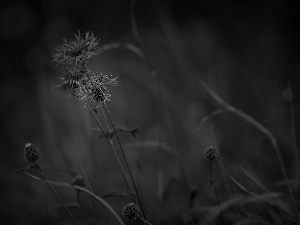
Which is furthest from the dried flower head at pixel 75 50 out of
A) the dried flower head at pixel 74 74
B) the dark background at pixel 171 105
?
the dark background at pixel 171 105

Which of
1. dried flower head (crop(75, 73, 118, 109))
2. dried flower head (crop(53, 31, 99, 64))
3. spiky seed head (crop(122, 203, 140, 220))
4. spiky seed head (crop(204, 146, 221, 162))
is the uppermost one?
dried flower head (crop(53, 31, 99, 64))

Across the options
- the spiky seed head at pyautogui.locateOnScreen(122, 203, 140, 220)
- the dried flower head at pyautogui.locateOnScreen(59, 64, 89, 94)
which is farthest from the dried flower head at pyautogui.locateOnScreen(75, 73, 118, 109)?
the spiky seed head at pyautogui.locateOnScreen(122, 203, 140, 220)

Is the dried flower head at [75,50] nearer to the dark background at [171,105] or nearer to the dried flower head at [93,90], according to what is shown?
the dried flower head at [93,90]

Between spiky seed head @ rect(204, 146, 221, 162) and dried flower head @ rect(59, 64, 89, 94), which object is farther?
spiky seed head @ rect(204, 146, 221, 162)

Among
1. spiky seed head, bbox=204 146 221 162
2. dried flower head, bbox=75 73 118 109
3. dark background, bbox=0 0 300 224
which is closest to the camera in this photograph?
dried flower head, bbox=75 73 118 109

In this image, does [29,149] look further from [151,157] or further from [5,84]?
[5,84]

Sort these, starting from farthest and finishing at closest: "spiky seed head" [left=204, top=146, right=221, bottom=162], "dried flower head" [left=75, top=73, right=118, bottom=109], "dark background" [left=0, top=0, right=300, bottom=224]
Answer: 1. "dark background" [left=0, top=0, right=300, bottom=224]
2. "spiky seed head" [left=204, top=146, right=221, bottom=162]
3. "dried flower head" [left=75, top=73, right=118, bottom=109]

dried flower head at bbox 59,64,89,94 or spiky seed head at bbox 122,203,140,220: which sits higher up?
dried flower head at bbox 59,64,89,94

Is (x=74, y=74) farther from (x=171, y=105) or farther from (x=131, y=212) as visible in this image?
(x=171, y=105)

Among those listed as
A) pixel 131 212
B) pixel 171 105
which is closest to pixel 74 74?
pixel 131 212

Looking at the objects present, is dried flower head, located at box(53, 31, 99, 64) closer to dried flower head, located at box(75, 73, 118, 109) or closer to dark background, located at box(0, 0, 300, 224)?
dried flower head, located at box(75, 73, 118, 109)

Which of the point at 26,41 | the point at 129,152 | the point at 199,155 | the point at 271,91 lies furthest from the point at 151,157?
the point at 26,41
